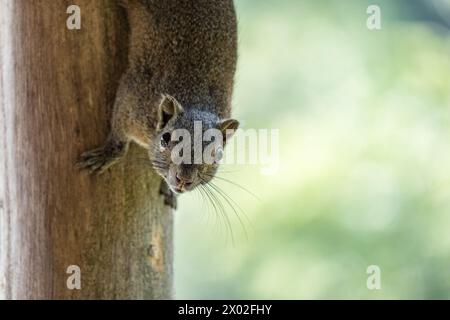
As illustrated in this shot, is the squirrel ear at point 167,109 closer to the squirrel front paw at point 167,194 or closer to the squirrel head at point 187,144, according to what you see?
the squirrel head at point 187,144

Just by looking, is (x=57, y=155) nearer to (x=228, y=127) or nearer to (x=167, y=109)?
(x=167, y=109)

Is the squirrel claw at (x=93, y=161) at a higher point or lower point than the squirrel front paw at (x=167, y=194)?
higher

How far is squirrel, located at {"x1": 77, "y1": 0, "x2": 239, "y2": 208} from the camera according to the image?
444 cm

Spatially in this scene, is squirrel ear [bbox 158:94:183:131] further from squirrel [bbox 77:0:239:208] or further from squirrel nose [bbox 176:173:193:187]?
squirrel nose [bbox 176:173:193:187]

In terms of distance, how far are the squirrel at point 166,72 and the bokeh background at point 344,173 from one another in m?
1.80

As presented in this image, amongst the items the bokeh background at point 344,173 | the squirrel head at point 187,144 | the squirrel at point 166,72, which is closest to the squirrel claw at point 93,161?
the squirrel at point 166,72

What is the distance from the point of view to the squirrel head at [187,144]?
399cm

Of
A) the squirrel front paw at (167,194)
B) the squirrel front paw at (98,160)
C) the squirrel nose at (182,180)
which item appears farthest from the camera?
the squirrel front paw at (167,194)

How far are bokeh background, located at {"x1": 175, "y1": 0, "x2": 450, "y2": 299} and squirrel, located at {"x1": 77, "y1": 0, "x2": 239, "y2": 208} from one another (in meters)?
1.80

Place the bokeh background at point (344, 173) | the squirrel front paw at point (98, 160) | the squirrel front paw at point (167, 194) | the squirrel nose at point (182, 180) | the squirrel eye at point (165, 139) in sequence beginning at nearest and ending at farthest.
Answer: the squirrel nose at point (182, 180)
the squirrel eye at point (165, 139)
the squirrel front paw at point (98, 160)
the squirrel front paw at point (167, 194)
the bokeh background at point (344, 173)

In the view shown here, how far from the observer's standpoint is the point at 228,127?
425 cm

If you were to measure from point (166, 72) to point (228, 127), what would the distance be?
0.57 meters

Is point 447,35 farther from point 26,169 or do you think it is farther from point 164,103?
point 26,169

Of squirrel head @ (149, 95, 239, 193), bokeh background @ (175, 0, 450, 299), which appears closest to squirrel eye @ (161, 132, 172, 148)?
squirrel head @ (149, 95, 239, 193)
